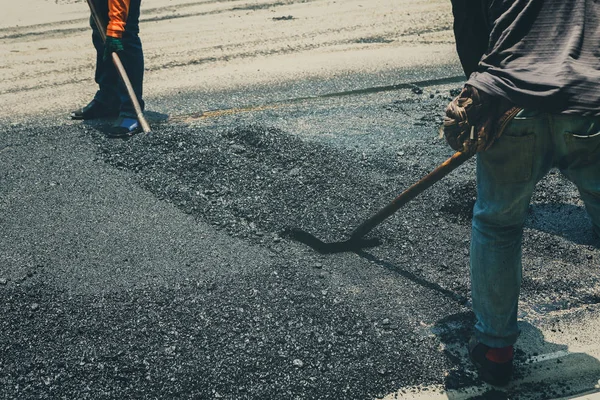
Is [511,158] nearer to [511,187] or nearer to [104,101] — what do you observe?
[511,187]

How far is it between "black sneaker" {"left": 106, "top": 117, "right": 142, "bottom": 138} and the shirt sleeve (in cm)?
64

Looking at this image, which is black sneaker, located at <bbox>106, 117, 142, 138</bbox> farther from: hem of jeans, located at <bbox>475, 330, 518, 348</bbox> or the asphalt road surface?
hem of jeans, located at <bbox>475, 330, 518, 348</bbox>

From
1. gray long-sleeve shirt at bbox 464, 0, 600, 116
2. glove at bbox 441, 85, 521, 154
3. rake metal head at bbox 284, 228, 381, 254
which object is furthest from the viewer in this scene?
rake metal head at bbox 284, 228, 381, 254

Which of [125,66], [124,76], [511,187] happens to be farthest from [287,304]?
[125,66]

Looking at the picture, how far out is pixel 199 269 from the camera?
3334 mm

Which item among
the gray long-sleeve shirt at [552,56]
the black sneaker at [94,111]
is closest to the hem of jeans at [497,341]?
the gray long-sleeve shirt at [552,56]

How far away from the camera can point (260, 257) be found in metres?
3.43

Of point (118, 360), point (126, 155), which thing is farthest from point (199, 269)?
point (126, 155)

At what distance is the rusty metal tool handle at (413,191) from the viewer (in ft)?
8.96

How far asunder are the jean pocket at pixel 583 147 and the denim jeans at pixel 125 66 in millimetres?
3793

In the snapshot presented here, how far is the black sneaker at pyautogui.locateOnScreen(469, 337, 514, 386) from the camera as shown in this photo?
2.55 m

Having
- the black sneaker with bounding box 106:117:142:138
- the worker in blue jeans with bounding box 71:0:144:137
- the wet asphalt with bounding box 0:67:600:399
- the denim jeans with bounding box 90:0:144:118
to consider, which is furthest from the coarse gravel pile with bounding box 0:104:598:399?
the denim jeans with bounding box 90:0:144:118

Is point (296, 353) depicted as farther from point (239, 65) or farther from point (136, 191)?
point (239, 65)

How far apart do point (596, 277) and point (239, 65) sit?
4.67 m
